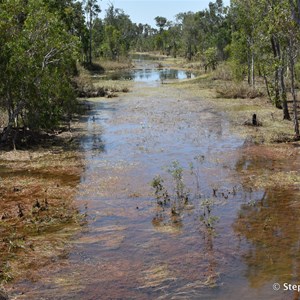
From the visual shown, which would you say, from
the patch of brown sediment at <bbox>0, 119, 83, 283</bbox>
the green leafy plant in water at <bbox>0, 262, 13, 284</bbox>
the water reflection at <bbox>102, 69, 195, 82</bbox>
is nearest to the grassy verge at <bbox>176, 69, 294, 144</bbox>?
the patch of brown sediment at <bbox>0, 119, 83, 283</bbox>

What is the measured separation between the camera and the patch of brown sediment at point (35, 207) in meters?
9.80

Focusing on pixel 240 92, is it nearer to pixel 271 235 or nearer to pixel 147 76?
pixel 271 235

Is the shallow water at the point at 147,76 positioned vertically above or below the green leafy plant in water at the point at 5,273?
above

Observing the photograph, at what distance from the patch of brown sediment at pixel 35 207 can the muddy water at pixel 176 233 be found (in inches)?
18.0

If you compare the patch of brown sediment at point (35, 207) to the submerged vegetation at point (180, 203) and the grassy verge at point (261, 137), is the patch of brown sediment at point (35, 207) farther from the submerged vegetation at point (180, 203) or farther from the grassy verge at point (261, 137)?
the grassy verge at point (261, 137)

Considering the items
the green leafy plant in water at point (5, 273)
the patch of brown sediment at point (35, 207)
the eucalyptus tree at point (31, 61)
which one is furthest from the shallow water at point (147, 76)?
the green leafy plant in water at point (5, 273)

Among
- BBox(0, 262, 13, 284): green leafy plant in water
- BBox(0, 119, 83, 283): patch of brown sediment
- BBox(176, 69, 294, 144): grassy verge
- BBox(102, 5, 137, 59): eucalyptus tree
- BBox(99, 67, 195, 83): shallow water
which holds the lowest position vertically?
BBox(0, 262, 13, 284): green leafy plant in water

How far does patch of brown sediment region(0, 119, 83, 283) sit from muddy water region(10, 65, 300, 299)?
0.46m

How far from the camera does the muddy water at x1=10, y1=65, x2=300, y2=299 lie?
848cm

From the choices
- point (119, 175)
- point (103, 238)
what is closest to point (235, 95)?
point (119, 175)

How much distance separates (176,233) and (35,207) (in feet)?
14.5

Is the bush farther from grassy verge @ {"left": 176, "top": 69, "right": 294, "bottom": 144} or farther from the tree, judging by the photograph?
the tree

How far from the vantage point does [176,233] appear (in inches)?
439

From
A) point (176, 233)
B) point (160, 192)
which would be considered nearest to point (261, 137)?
point (160, 192)
